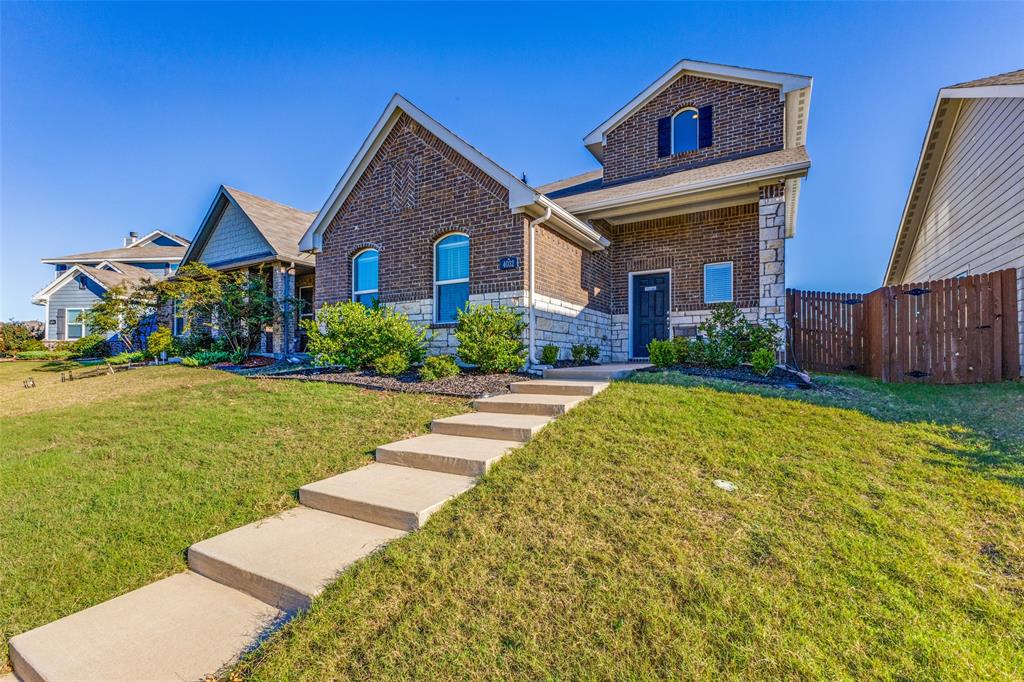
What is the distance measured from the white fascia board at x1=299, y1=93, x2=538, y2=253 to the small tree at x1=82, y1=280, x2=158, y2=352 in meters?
8.13

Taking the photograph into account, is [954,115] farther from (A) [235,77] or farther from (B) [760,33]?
(A) [235,77]

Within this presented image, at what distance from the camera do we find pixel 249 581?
300cm

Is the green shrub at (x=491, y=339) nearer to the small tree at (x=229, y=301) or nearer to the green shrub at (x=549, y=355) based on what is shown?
the green shrub at (x=549, y=355)

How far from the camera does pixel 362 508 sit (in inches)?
146

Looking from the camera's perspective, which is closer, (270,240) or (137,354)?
(270,240)

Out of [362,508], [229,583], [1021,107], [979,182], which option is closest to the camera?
[229,583]

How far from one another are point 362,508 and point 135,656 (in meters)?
1.52

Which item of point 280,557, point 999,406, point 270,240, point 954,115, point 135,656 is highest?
point 954,115

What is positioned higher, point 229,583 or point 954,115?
point 954,115

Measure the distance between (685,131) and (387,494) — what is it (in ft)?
41.7

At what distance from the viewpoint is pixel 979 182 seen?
404 inches

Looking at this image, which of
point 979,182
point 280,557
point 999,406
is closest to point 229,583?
point 280,557

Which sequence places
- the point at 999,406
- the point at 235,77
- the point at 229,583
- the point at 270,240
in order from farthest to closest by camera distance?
1. the point at 270,240
2. the point at 235,77
3. the point at 999,406
4. the point at 229,583

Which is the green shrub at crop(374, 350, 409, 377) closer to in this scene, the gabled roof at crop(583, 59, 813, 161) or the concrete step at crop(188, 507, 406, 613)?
the concrete step at crop(188, 507, 406, 613)
